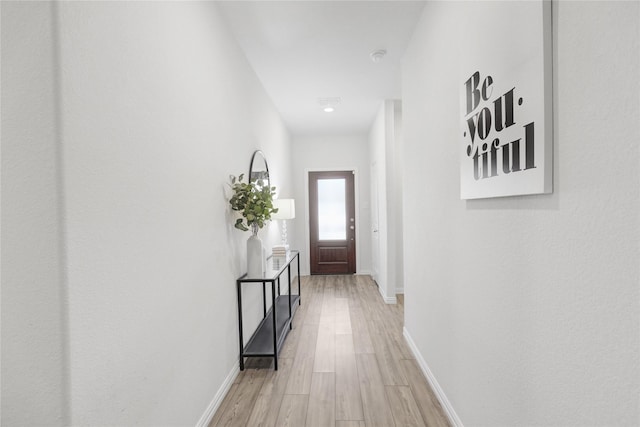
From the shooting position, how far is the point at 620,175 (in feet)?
2.46

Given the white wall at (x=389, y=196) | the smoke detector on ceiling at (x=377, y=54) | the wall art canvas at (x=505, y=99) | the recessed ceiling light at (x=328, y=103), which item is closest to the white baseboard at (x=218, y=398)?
the wall art canvas at (x=505, y=99)

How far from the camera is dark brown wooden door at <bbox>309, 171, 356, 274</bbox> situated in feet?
19.5

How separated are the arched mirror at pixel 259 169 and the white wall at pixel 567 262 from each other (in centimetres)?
185

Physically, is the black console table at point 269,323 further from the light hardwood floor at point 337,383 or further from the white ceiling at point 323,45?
the white ceiling at point 323,45

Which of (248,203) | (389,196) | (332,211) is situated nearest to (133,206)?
(248,203)

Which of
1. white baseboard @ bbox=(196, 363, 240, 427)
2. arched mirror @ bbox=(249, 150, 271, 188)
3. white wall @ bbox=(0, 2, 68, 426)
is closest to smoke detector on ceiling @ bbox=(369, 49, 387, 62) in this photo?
arched mirror @ bbox=(249, 150, 271, 188)

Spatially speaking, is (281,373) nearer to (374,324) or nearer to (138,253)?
(374,324)

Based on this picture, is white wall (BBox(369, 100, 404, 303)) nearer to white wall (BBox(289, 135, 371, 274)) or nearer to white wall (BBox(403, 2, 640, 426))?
white wall (BBox(289, 135, 371, 274))

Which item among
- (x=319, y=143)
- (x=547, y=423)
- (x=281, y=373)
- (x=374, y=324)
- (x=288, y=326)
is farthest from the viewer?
(x=319, y=143)

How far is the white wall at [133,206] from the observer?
34.9 inches

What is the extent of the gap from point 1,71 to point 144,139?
0.47 meters

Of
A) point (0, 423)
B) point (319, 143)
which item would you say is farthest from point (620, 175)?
point (319, 143)

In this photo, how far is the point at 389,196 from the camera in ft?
14.1

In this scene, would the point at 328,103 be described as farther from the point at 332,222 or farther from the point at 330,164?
the point at 332,222
